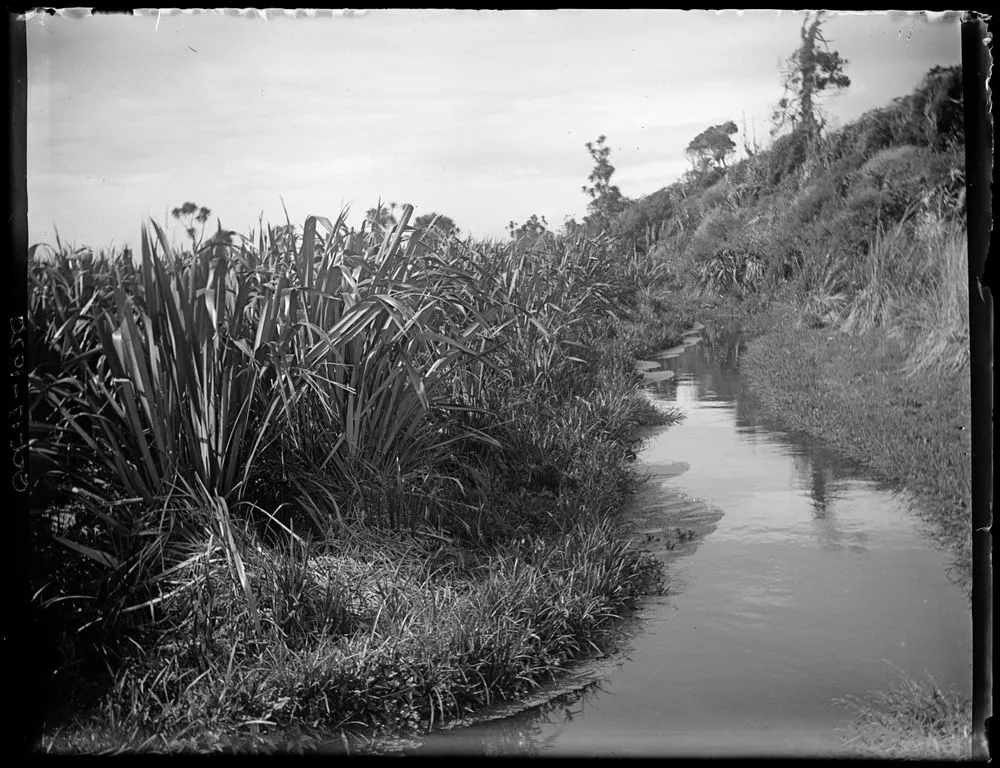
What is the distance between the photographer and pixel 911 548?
3891 mm

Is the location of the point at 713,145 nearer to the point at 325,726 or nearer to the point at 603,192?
the point at 603,192

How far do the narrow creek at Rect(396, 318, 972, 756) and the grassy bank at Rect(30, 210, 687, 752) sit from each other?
0.76 ft

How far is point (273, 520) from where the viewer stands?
3.66m

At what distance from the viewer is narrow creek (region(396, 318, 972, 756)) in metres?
2.79

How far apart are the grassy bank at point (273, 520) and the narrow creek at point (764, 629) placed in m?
0.23

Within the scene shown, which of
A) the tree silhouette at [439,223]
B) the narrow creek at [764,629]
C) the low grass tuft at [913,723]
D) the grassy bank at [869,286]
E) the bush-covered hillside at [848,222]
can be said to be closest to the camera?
the low grass tuft at [913,723]

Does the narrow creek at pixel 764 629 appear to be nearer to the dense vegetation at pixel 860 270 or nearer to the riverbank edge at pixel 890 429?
the riverbank edge at pixel 890 429

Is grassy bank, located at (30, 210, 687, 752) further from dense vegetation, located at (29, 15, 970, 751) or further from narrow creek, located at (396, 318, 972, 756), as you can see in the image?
narrow creek, located at (396, 318, 972, 756)

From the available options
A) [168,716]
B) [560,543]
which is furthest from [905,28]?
[168,716]

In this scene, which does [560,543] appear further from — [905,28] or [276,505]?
[905,28]

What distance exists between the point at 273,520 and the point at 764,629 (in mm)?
2013

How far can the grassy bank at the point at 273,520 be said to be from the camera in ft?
9.41

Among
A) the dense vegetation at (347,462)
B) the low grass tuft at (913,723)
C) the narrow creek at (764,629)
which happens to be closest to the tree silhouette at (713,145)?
the dense vegetation at (347,462)

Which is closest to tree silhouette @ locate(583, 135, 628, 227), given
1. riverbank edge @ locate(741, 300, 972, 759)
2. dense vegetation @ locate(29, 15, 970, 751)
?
dense vegetation @ locate(29, 15, 970, 751)
